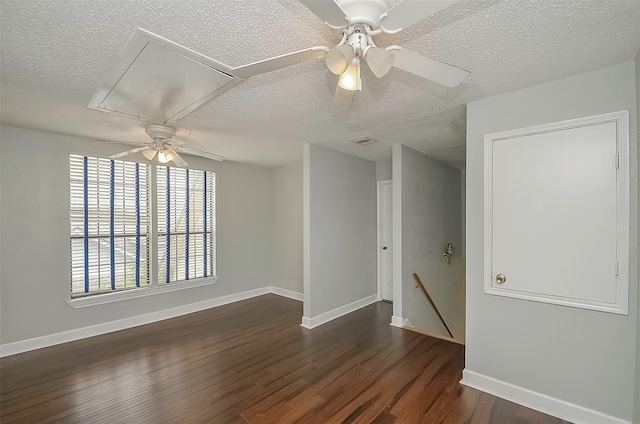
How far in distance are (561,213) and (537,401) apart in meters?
1.45

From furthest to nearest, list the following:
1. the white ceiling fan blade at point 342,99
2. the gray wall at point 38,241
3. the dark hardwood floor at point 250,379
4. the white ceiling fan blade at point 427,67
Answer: the gray wall at point 38,241 → the dark hardwood floor at point 250,379 → the white ceiling fan blade at point 342,99 → the white ceiling fan blade at point 427,67

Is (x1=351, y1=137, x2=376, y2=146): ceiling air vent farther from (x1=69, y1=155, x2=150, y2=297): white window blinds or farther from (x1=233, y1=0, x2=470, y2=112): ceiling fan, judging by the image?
(x1=69, y1=155, x2=150, y2=297): white window blinds

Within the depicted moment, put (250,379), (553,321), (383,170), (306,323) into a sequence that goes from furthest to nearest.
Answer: (383,170), (306,323), (250,379), (553,321)

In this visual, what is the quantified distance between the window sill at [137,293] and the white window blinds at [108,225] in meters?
0.09

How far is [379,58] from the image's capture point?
1.22 meters

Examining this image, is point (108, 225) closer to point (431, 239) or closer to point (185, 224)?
point (185, 224)

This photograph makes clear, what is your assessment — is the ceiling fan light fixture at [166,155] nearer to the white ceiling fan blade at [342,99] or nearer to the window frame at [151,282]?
the window frame at [151,282]

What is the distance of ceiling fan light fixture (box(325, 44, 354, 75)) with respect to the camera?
117 cm

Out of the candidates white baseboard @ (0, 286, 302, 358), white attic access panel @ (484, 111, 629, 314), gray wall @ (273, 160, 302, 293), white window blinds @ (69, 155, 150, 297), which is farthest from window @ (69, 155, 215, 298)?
white attic access panel @ (484, 111, 629, 314)

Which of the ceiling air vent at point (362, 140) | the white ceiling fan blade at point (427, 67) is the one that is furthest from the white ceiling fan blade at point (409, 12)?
the ceiling air vent at point (362, 140)

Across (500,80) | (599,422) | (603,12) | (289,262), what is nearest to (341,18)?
(603,12)

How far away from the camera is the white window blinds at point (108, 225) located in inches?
137

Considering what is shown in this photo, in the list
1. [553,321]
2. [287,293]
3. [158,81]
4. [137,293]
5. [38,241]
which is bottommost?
[287,293]

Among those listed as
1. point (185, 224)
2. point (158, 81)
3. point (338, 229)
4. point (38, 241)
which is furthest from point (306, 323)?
point (38, 241)
